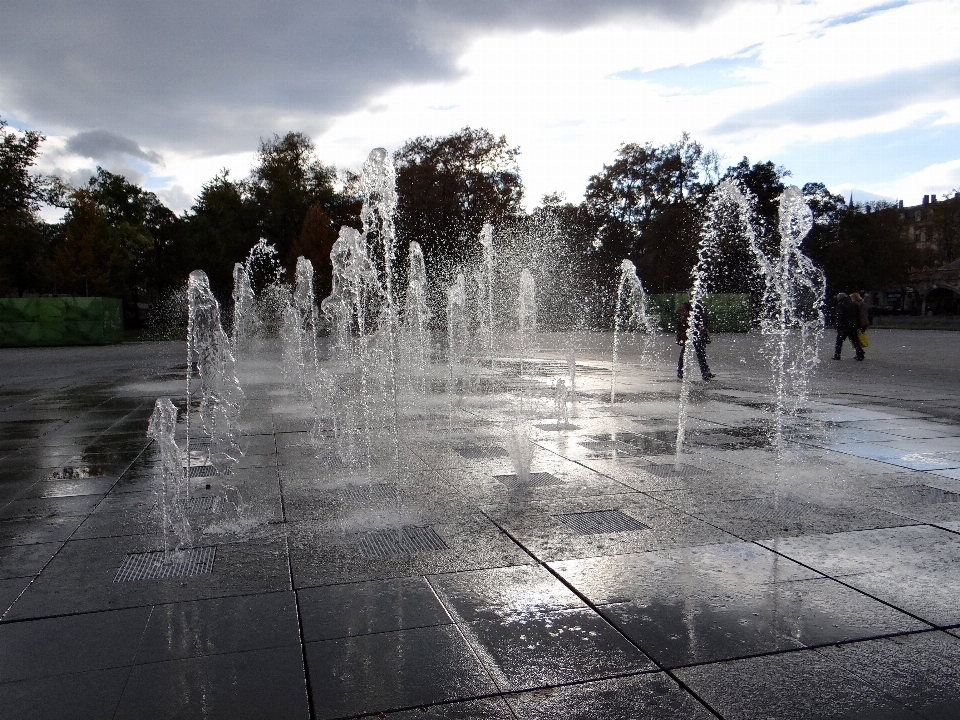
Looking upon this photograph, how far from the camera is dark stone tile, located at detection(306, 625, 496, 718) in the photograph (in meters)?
2.51

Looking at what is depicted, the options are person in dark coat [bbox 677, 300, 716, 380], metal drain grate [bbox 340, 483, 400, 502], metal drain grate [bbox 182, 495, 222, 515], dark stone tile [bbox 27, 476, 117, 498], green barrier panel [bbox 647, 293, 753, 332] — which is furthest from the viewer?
green barrier panel [bbox 647, 293, 753, 332]

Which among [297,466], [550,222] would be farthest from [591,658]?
[550,222]

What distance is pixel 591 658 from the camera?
280 centimetres

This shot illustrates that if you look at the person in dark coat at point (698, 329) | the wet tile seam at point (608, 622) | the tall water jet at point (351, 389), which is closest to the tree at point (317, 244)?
the tall water jet at point (351, 389)

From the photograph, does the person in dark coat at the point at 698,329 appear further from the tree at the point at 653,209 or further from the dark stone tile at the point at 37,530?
the tree at the point at 653,209

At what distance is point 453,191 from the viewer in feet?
142

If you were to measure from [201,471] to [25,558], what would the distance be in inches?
81.0

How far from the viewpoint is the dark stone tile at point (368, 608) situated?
306 cm

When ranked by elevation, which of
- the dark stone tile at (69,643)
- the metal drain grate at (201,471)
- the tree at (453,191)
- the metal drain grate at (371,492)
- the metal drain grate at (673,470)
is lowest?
the dark stone tile at (69,643)

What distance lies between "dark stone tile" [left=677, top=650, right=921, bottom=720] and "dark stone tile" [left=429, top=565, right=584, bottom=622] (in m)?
0.77

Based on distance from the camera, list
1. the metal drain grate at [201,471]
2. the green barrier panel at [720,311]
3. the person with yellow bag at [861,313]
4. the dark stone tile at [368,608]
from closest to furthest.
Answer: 1. the dark stone tile at [368,608]
2. the metal drain grate at [201,471]
3. the person with yellow bag at [861,313]
4. the green barrier panel at [720,311]

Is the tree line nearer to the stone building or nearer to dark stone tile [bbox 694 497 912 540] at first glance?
the stone building

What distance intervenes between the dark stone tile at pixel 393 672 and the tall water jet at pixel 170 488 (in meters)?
1.67

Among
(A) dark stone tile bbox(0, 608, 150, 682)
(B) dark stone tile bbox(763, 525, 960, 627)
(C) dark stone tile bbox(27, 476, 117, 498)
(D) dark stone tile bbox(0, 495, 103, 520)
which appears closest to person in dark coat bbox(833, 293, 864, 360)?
(B) dark stone tile bbox(763, 525, 960, 627)
